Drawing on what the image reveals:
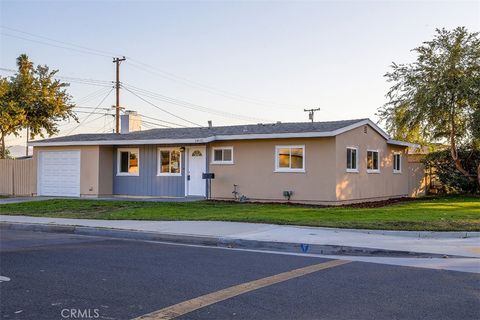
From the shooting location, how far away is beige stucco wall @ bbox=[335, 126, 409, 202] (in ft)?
71.0

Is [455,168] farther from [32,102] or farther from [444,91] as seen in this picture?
[32,102]

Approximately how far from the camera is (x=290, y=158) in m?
22.2

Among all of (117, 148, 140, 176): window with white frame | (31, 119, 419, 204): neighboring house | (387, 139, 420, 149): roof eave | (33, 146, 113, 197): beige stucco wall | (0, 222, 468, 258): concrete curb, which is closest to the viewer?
(0, 222, 468, 258): concrete curb

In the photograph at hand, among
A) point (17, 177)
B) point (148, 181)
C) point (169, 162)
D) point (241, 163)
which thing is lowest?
point (148, 181)

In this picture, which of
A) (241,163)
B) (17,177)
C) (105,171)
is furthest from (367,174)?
(17,177)

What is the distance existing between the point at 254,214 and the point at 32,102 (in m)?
24.5

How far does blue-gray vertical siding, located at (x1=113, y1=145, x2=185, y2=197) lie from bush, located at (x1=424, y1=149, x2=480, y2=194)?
1481 centimetres

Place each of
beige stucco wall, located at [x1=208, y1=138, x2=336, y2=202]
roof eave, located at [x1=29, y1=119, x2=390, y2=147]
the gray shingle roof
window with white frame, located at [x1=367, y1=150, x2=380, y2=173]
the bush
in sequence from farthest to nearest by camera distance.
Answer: the bush
window with white frame, located at [x1=367, y1=150, x2=380, y2=173]
the gray shingle roof
beige stucco wall, located at [x1=208, y1=138, x2=336, y2=202]
roof eave, located at [x1=29, y1=119, x2=390, y2=147]

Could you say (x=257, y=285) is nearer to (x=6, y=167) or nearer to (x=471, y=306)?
(x=471, y=306)

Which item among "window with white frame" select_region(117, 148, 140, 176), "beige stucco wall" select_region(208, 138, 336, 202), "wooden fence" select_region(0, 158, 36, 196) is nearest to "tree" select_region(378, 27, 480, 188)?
"beige stucco wall" select_region(208, 138, 336, 202)

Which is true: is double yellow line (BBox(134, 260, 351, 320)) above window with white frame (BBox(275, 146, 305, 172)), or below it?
below

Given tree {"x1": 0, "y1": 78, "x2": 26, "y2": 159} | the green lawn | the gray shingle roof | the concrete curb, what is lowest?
the concrete curb

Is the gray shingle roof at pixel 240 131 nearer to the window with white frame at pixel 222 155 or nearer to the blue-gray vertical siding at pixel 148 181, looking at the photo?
the window with white frame at pixel 222 155

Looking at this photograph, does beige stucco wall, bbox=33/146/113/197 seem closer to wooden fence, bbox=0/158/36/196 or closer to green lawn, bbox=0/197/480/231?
wooden fence, bbox=0/158/36/196
